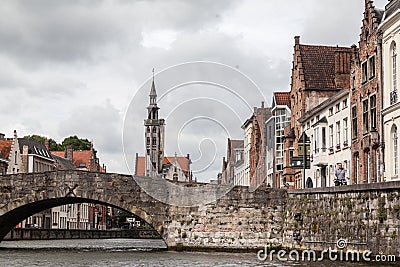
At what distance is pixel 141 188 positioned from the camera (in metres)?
34.9

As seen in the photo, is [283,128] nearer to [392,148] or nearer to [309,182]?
[309,182]

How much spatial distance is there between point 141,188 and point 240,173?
33254 millimetres

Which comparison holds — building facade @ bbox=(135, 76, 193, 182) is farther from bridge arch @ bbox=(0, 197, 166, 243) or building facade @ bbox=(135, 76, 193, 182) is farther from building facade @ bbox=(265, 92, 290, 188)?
building facade @ bbox=(265, 92, 290, 188)

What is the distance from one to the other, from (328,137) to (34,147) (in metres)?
47.2

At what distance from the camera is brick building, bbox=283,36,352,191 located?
44906mm

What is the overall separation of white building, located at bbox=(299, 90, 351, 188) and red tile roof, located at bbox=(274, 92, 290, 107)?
8.02m

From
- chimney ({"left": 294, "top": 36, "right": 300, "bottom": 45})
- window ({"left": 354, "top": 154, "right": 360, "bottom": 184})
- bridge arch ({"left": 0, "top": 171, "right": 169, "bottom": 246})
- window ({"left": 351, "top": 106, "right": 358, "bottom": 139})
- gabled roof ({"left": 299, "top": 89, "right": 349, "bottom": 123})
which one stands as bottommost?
bridge arch ({"left": 0, "top": 171, "right": 169, "bottom": 246})

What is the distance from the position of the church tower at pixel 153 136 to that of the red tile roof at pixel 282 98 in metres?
16.7

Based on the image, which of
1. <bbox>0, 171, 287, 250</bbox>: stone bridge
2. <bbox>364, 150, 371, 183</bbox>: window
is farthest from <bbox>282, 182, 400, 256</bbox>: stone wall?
<bbox>364, 150, 371, 183</bbox>: window

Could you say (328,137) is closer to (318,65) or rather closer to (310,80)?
(310,80)

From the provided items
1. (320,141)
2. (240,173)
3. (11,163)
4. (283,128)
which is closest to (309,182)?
(320,141)

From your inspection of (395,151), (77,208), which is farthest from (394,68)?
(77,208)

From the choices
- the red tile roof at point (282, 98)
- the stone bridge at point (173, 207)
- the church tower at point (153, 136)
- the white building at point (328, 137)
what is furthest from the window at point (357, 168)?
the red tile roof at point (282, 98)

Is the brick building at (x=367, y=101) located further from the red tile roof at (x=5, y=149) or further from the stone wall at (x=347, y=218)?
the red tile roof at (x=5, y=149)
